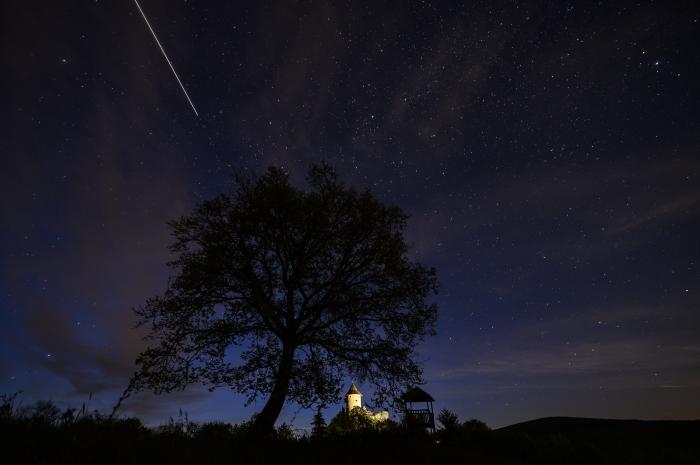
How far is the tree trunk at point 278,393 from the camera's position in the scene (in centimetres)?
1547

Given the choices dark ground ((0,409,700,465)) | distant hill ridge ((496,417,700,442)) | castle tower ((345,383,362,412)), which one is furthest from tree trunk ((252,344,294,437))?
castle tower ((345,383,362,412))

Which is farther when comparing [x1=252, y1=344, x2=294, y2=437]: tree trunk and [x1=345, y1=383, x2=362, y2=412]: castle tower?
[x1=345, y1=383, x2=362, y2=412]: castle tower

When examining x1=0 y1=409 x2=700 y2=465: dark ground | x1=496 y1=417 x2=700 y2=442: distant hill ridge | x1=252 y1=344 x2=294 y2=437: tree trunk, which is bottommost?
x1=496 y1=417 x2=700 y2=442: distant hill ridge

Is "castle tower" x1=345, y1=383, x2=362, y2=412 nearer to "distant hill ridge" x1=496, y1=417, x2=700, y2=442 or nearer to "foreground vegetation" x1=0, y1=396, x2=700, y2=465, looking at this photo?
"distant hill ridge" x1=496, y1=417, x2=700, y2=442

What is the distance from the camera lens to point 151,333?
16.1 m

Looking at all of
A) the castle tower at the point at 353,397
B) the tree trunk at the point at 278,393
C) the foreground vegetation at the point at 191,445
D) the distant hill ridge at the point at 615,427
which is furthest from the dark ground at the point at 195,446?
the castle tower at the point at 353,397

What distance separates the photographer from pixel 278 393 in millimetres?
16156

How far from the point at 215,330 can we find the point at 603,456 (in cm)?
1900

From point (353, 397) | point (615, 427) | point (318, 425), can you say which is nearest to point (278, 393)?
point (318, 425)

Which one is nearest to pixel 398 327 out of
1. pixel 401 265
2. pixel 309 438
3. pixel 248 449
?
pixel 401 265

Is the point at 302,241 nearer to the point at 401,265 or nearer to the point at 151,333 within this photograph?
the point at 401,265

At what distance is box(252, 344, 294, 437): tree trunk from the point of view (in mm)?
15466

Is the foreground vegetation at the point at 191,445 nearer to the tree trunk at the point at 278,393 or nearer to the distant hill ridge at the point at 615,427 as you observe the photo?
the tree trunk at the point at 278,393

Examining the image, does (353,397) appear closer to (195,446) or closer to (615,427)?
(615,427)
